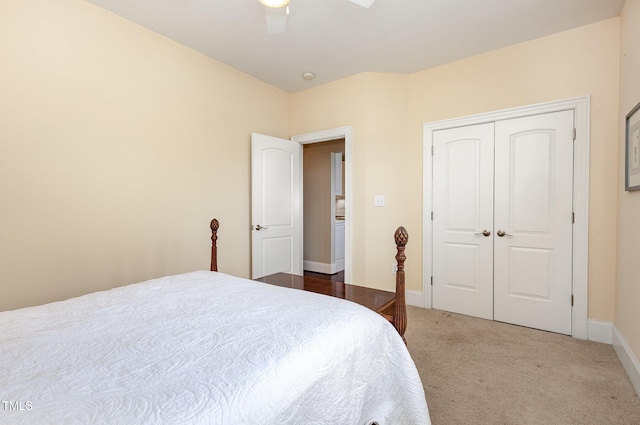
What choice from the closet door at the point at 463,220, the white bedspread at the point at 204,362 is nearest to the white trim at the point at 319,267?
the closet door at the point at 463,220

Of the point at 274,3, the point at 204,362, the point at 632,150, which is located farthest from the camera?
the point at 632,150

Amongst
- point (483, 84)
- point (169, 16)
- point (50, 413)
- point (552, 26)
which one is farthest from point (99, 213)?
point (552, 26)

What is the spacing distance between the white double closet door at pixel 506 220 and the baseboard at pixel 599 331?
0.14m

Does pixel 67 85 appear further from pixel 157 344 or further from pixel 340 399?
pixel 340 399

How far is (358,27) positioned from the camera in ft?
8.46

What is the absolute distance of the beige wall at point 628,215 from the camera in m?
1.97

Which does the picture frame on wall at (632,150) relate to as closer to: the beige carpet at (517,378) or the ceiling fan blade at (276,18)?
the beige carpet at (517,378)

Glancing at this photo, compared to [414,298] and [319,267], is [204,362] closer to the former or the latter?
[414,298]

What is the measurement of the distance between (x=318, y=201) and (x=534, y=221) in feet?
10.8

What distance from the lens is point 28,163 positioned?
1966 mm

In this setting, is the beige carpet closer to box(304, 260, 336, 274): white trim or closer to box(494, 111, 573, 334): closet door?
box(494, 111, 573, 334): closet door

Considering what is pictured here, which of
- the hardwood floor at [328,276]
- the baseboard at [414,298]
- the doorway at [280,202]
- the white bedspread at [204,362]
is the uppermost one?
the doorway at [280,202]

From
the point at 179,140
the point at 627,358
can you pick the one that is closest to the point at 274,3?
the point at 179,140

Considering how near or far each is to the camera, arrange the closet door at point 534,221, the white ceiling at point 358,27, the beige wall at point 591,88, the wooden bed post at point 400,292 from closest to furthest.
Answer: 1. the wooden bed post at point 400,292
2. the white ceiling at point 358,27
3. the beige wall at point 591,88
4. the closet door at point 534,221
